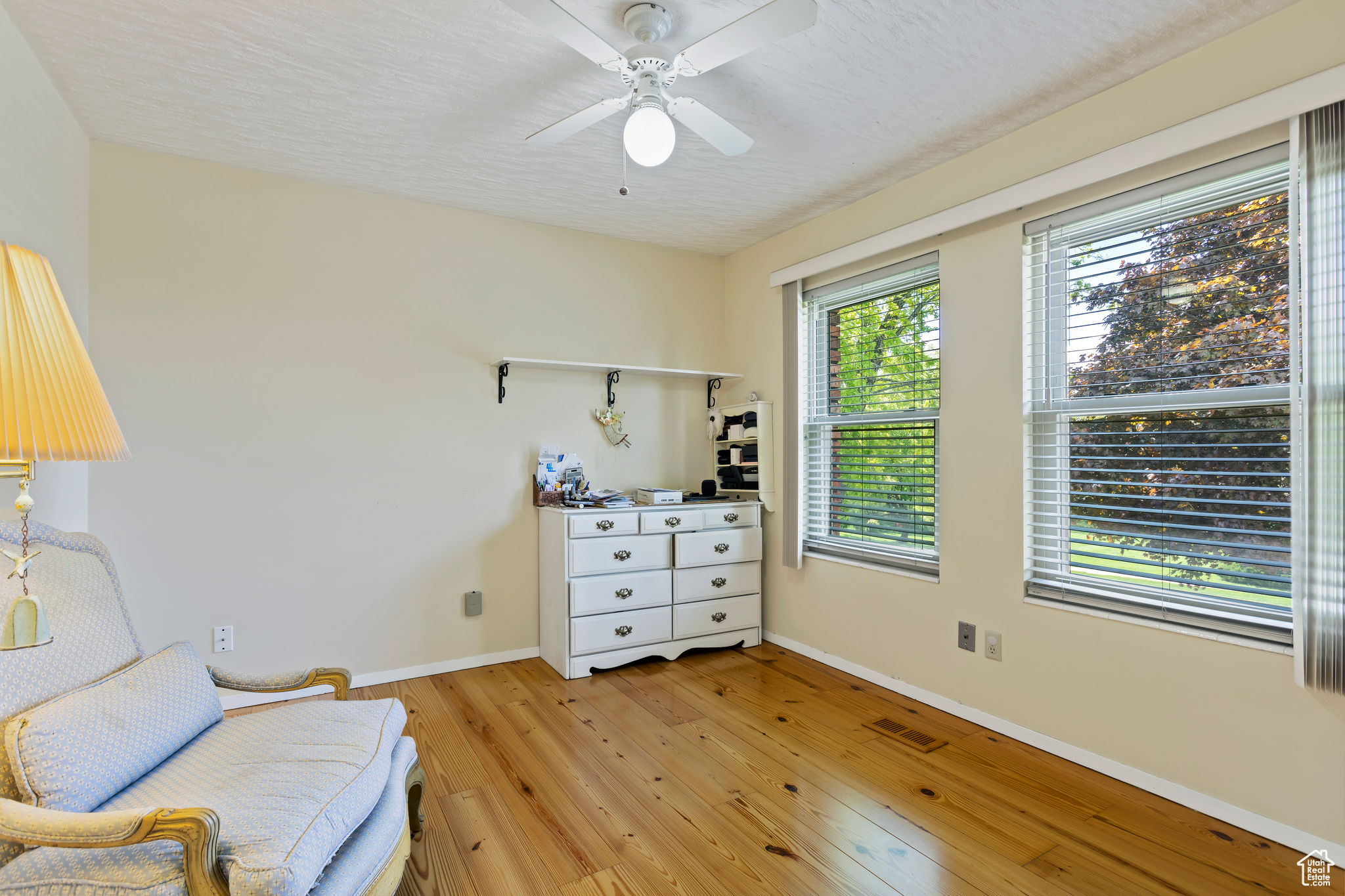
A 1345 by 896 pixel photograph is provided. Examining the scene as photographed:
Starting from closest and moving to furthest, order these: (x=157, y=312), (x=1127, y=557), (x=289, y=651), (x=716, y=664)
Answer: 1. (x=1127, y=557)
2. (x=157, y=312)
3. (x=289, y=651)
4. (x=716, y=664)

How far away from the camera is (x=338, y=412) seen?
317 centimetres

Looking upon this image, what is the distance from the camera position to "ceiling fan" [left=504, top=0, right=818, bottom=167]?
1.60 metres

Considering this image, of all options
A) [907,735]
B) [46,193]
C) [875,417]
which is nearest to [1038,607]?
[907,735]

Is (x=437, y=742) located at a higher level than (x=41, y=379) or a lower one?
lower

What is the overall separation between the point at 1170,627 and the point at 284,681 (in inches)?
111

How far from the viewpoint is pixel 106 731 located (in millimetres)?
1405

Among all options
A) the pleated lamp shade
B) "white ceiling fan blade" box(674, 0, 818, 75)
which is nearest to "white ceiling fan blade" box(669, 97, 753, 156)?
"white ceiling fan blade" box(674, 0, 818, 75)

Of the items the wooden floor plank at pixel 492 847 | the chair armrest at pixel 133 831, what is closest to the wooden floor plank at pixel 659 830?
the wooden floor plank at pixel 492 847

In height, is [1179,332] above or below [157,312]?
below

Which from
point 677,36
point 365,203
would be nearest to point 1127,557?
point 677,36

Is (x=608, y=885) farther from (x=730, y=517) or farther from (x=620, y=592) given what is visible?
(x=730, y=517)

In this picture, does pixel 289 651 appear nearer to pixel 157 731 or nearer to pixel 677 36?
pixel 157 731

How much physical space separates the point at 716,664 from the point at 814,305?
6.81ft

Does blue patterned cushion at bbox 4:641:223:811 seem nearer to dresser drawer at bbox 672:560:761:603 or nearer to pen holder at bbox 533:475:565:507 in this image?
pen holder at bbox 533:475:565:507
